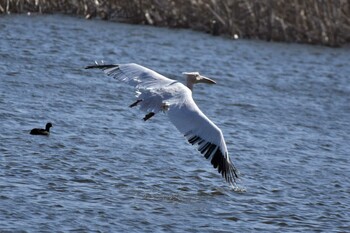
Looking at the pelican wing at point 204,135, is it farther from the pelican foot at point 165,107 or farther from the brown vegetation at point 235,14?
the brown vegetation at point 235,14

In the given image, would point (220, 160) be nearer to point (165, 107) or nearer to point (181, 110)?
point (181, 110)

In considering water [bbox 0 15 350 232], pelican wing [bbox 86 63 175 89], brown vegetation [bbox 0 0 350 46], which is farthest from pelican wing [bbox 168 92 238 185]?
brown vegetation [bbox 0 0 350 46]

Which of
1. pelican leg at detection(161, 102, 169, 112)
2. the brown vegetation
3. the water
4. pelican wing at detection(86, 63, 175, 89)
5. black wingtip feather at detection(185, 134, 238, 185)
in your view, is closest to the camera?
the water

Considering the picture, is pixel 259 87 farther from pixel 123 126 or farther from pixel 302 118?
pixel 123 126

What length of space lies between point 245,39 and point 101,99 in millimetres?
7065

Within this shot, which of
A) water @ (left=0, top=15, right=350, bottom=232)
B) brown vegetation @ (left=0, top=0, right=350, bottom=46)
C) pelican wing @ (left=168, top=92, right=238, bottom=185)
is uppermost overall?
brown vegetation @ (left=0, top=0, right=350, bottom=46)

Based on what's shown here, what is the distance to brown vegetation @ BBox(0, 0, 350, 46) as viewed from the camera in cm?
1872

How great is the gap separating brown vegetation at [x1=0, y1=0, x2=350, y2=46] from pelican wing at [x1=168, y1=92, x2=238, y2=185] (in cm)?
1044

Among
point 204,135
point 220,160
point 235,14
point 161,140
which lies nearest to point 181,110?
point 204,135

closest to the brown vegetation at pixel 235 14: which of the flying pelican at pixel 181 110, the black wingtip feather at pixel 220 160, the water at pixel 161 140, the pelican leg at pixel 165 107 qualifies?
the water at pixel 161 140

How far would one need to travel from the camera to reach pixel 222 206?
8.15 m

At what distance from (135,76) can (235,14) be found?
1038 centimetres

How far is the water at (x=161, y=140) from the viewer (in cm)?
771

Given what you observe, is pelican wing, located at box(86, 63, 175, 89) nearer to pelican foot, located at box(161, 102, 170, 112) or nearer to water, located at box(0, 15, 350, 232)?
pelican foot, located at box(161, 102, 170, 112)
